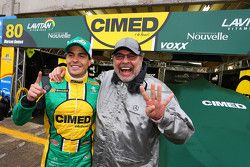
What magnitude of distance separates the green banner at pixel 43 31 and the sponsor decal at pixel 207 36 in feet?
8.32

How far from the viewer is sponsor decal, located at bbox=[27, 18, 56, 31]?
20.6 ft

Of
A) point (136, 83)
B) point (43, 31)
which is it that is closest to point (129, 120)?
point (136, 83)

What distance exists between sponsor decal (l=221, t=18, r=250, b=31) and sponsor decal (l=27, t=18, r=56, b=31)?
14.1 feet

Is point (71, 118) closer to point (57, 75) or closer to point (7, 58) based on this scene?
point (57, 75)

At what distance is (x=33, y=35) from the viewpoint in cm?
662

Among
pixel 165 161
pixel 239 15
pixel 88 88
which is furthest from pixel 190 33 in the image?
pixel 88 88

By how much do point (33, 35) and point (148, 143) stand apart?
592 centimetres

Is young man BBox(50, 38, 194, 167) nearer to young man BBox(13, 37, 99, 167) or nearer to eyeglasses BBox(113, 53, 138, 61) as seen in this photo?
eyeglasses BBox(113, 53, 138, 61)

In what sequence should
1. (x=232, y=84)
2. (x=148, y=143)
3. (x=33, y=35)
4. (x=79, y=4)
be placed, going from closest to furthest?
(x=148, y=143) < (x=33, y=35) < (x=79, y=4) < (x=232, y=84)

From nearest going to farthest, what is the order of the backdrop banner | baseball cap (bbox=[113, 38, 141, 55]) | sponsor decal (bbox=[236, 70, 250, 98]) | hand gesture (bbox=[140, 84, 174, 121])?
hand gesture (bbox=[140, 84, 174, 121]), baseball cap (bbox=[113, 38, 141, 55]), the backdrop banner, sponsor decal (bbox=[236, 70, 250, 98])

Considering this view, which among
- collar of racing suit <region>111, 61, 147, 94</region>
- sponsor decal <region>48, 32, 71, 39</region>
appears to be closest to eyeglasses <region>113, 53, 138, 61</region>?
collar of racing suit <region>111, 61, 147, 94</region>

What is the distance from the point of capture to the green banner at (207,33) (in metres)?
4.45

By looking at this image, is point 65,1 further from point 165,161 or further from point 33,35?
point 165,161

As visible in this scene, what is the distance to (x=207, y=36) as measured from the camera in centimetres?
469
